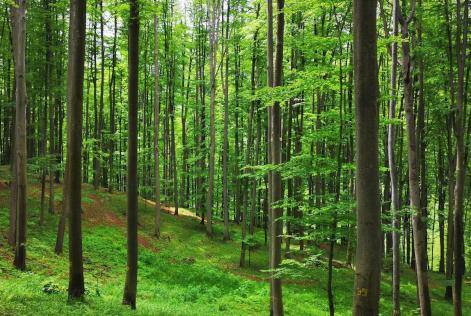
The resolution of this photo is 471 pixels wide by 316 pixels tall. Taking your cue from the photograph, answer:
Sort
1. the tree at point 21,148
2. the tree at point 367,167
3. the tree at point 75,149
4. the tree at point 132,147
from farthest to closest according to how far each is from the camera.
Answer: the tree at point 21,148, the tree at point 132,147, the tree at point 75,149, the tree at point 367,167

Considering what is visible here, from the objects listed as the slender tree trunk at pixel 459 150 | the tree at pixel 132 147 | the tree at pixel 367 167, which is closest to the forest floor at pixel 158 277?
the tree at pixel 132 147

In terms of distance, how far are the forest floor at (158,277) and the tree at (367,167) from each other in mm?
6022

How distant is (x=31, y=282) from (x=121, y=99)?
27133 mm

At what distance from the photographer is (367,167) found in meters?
4.16

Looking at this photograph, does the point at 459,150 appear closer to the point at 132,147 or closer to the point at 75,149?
the point at 132,147

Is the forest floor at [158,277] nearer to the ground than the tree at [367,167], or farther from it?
nearer to the ground

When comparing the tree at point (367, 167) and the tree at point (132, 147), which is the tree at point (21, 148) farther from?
the tree at point (367, 167)

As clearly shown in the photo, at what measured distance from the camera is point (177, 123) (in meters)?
41.2

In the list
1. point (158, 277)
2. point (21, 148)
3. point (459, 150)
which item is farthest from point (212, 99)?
point (459, 150)

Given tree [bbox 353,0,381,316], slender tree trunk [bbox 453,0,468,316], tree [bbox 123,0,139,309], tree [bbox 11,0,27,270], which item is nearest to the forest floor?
tree [bbox 11,0,27,270]

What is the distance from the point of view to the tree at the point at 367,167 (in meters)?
4.10

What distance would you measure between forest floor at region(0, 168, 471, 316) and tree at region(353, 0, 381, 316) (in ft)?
19.8

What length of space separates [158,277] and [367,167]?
1508 cm

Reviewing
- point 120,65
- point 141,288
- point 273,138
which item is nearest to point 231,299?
point 141,288
